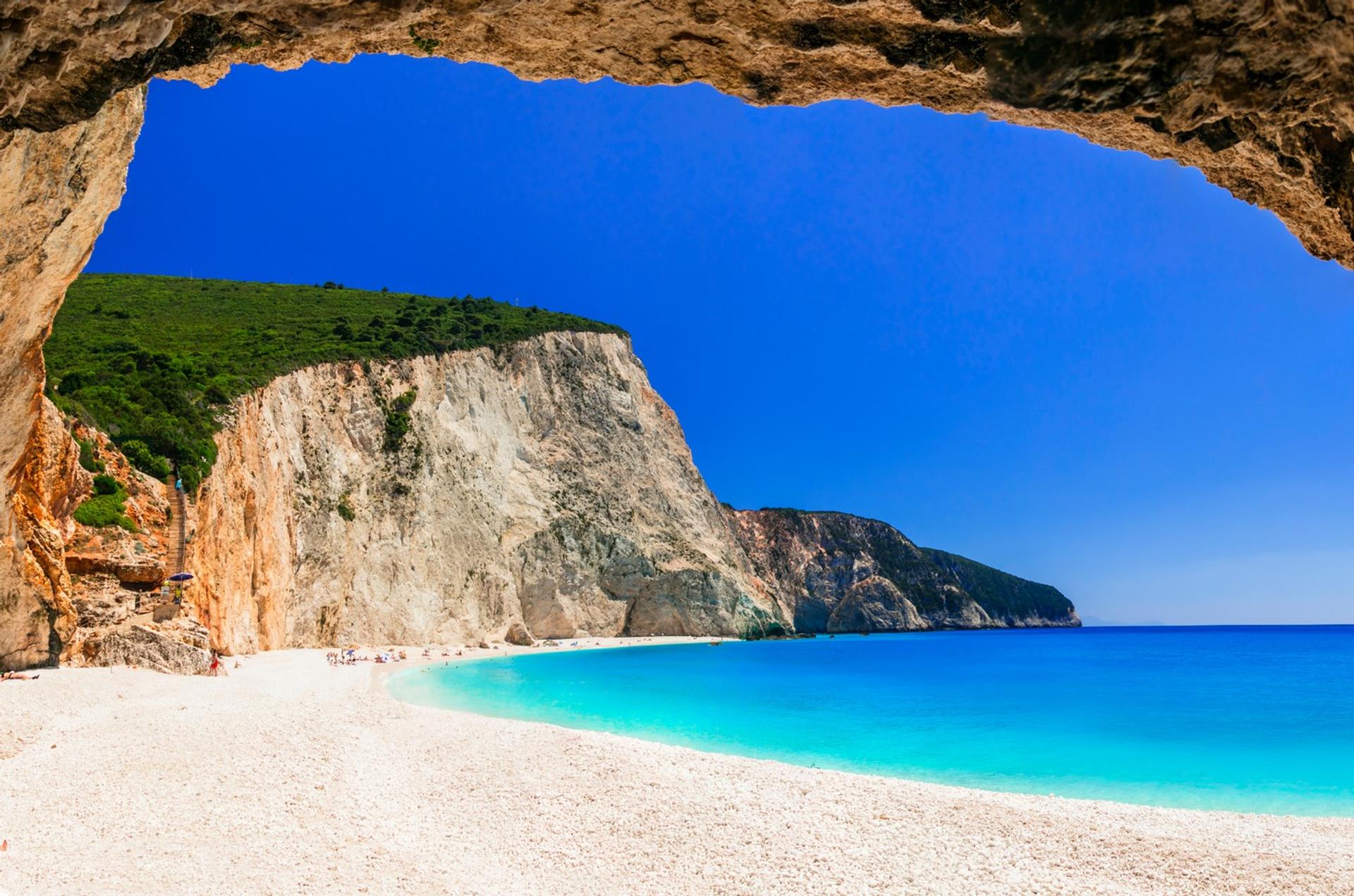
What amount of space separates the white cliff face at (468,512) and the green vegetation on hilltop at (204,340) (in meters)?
1.20

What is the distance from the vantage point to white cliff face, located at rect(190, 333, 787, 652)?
3009 centimetres

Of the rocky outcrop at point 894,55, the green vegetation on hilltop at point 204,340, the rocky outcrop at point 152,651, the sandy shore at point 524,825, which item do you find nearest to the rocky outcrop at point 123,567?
the rocky outcrop at point 152,651

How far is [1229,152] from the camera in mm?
3533

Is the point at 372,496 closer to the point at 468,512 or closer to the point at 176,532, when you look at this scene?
the point at 468,512

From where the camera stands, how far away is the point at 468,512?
4503 cm

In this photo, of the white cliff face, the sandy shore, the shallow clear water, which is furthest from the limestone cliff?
the sandy shore

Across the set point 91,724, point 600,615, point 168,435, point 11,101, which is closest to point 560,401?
point 600,615

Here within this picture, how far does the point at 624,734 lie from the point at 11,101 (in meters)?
16.2

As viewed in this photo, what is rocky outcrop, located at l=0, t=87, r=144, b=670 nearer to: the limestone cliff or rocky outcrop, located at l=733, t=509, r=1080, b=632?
the limestone cliff

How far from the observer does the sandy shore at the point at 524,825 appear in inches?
276

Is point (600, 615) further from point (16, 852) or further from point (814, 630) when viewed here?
point (16, 852)

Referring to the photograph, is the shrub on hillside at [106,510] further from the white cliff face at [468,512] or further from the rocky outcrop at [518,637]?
the rocky outcrop at [518,637]

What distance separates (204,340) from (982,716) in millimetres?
40671

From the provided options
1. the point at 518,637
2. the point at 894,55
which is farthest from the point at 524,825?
the point at 518,637
